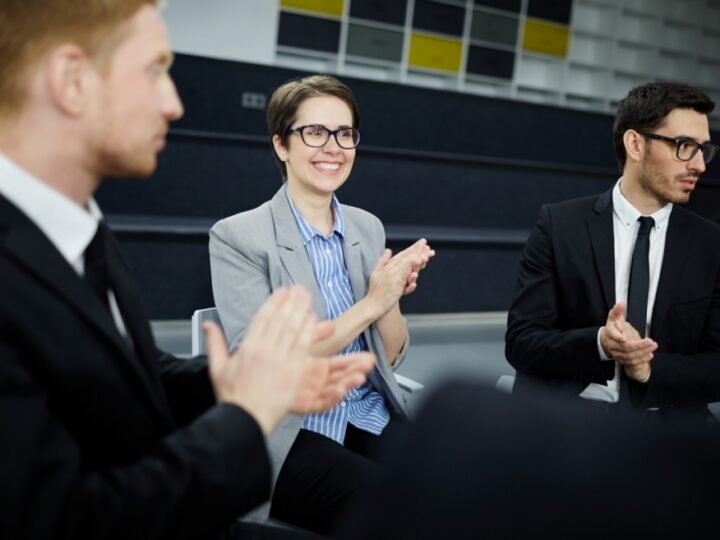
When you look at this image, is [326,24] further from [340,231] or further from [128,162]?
[128,162]

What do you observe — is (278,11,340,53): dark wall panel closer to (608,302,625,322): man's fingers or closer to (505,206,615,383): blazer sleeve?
(505,206,615,383): blazer sleeve

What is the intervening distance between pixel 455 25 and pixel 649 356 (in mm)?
7341

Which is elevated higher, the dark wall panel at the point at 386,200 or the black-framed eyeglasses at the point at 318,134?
the black-framed eyeglasses at the point at 318,134

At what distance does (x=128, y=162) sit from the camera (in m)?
0.82

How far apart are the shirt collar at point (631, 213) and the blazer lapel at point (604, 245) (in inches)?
0.9

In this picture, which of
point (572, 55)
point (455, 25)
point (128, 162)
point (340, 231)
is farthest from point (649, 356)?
point (572, 55)

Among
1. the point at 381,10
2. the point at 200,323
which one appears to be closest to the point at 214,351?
the point at 200,323

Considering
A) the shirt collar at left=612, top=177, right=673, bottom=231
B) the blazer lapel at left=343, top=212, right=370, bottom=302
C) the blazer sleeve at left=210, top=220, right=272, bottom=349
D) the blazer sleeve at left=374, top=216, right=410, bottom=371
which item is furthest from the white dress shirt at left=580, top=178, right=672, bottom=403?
the blazer sleeve at left=210, top=220, right=272, bottom=349

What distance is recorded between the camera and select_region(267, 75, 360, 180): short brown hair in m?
1.88

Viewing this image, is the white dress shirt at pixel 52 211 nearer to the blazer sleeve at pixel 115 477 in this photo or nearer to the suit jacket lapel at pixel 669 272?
the blazer sleeve at pixel 115 477

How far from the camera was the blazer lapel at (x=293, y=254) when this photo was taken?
1.74 metres

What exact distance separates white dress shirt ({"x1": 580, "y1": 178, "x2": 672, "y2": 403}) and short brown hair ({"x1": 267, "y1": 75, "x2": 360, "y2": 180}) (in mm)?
759

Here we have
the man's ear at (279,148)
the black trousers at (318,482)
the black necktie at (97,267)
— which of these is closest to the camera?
the black necktie at (97,267)

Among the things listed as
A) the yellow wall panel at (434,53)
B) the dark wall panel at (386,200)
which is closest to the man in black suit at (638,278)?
the dark wall panel at (386,200)
